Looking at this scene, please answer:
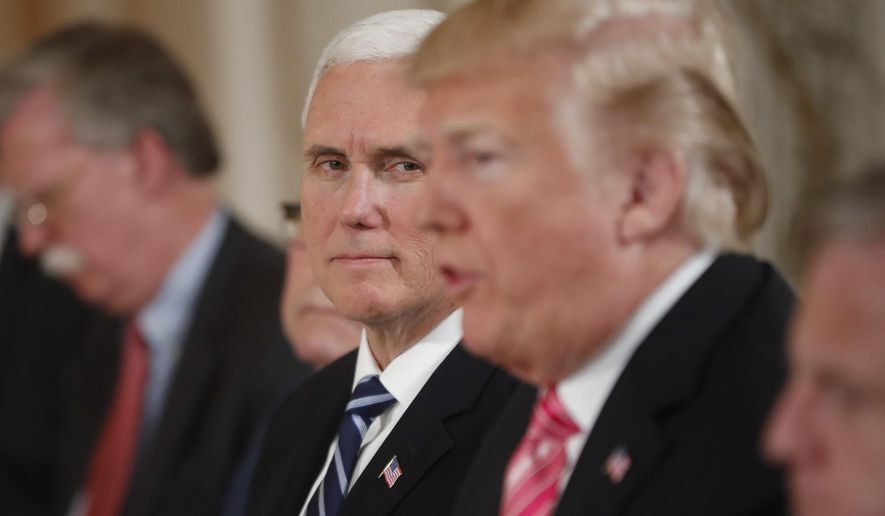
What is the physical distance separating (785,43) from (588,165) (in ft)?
10.0

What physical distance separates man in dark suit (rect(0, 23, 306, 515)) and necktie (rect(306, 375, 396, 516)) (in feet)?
5.53

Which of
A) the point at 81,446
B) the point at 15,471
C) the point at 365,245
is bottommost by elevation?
the point at 15,471

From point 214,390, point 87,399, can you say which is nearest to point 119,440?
point 87,399

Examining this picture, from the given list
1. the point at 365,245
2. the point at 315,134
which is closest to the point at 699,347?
the point at 365,245

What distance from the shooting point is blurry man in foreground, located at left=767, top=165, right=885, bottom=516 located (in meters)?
1.21

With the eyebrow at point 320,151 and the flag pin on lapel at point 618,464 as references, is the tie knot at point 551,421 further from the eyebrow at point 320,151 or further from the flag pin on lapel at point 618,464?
the eyebrow at point 320,151

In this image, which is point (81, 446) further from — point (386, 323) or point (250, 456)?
point (386, 323)

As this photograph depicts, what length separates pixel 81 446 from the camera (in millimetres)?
4504

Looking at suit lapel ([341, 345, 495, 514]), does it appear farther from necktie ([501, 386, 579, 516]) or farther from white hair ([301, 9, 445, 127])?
white hair ([301, 9, 445, 127])

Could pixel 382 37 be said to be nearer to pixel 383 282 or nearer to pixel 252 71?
pixel 383 282

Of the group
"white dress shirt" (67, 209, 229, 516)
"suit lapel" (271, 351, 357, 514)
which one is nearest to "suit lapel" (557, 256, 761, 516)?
"suit lapel" (271, 351, 357, 514)

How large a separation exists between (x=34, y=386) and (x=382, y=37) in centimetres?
310

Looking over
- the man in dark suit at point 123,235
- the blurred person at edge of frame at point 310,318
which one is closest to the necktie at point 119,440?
the man in dark suit at point 123,235

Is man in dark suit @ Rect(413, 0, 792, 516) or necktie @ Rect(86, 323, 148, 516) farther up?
man in dark suit @ Rect(413, 0, 792, 516)
